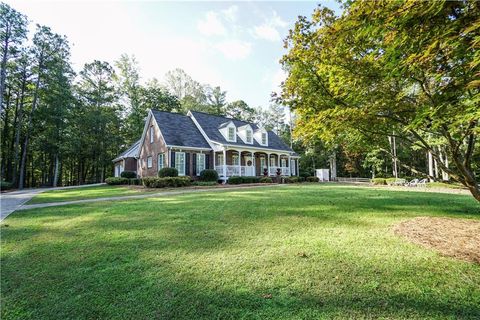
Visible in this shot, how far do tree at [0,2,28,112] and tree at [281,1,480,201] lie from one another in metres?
28.2

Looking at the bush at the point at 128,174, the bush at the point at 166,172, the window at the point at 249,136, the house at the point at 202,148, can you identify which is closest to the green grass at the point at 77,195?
the bush at the point at 166,172

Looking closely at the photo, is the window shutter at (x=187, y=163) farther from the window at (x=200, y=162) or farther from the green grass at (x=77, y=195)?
the green grass at (x=77, y=195)

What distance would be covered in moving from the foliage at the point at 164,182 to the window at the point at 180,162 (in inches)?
141

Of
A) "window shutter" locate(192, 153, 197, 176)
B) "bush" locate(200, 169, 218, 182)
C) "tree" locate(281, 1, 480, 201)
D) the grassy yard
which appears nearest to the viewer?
the grassy yard

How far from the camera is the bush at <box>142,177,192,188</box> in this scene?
14.7 m

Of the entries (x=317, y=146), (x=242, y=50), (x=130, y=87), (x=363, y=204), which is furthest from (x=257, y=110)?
(x=363, y=204)

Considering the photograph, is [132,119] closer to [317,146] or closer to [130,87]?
[130,87]

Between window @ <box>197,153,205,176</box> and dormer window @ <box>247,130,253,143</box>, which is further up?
dormer window @ <box>247,130,253,143</box>

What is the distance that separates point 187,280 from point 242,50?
14.0m

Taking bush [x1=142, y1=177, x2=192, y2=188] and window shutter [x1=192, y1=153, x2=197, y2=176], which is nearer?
bush [x1=142, y1=177, x2=192, y2=188]

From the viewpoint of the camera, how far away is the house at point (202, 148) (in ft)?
65.2

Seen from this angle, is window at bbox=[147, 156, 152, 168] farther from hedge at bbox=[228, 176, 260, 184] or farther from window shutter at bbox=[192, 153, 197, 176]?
hedge at bbox=[228, 176, 260, 184]

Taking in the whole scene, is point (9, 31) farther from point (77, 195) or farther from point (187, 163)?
point (187, 163)

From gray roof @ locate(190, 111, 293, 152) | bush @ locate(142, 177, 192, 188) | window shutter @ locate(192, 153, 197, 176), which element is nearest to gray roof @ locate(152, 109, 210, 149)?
gray roof @ locate(190, 111, 293, 152)
